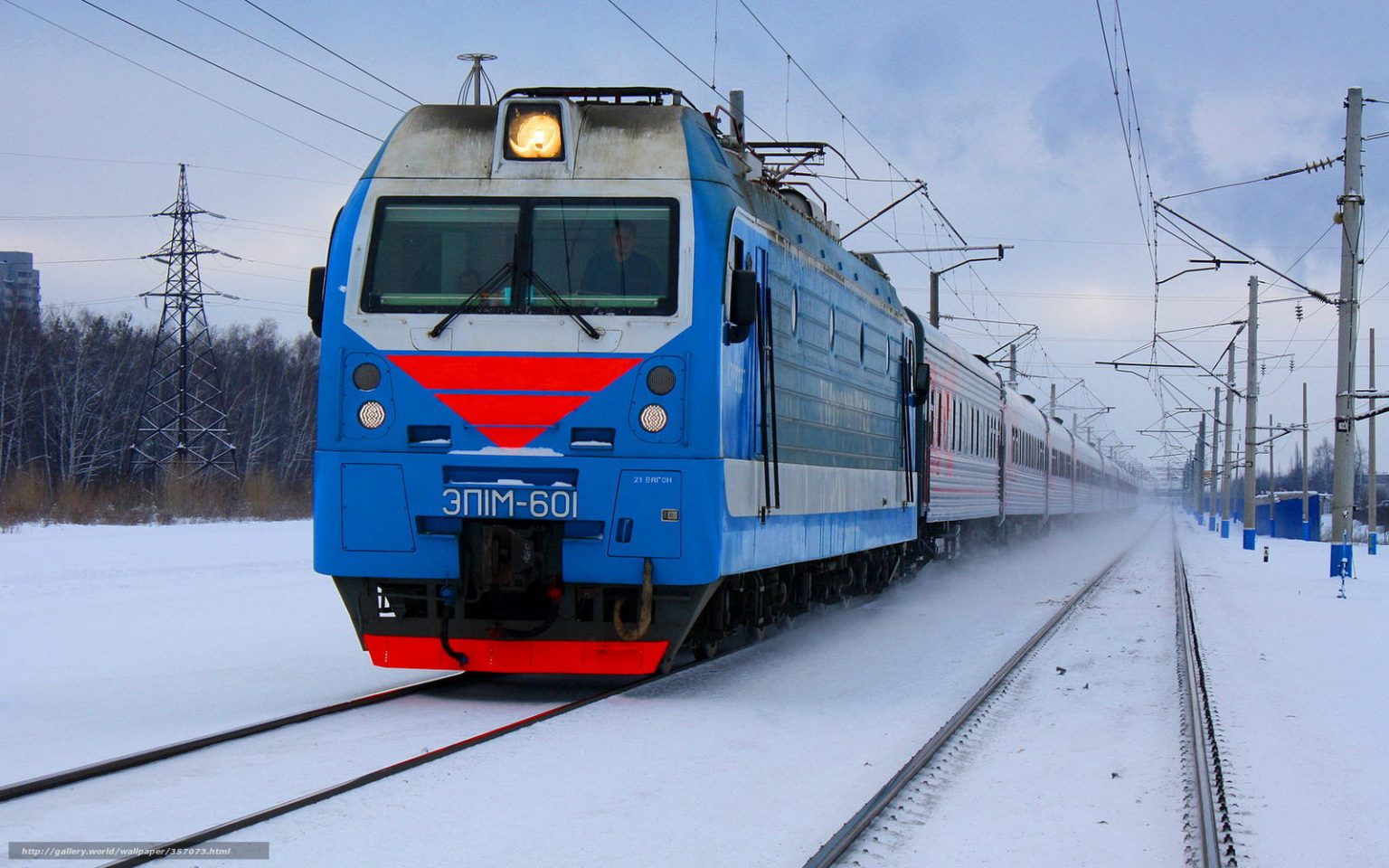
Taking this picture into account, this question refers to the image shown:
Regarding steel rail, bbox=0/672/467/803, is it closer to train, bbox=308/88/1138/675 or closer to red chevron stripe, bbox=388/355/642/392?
train, bbox=308/88/1138/675

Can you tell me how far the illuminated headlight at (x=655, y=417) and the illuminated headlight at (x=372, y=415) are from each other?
1589mm

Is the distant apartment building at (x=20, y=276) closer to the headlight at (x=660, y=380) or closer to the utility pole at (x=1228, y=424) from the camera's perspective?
the utility pole at (x=1228, y=424)

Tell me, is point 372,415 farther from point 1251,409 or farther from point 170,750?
point 1251,409

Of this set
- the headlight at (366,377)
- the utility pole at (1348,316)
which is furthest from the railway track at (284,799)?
the utility pole at (1348,316)

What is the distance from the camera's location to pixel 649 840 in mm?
5801

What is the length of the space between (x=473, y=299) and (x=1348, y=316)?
18.1 m

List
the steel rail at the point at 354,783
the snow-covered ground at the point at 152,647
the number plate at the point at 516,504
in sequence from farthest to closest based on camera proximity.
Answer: the number plate at the point at 516,504, the snow-covered ground at the point at 152,647, the steel rail at the point at 354,783

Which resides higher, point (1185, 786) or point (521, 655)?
point (521, 655)

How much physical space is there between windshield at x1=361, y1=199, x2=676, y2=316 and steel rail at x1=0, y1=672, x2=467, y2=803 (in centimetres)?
243

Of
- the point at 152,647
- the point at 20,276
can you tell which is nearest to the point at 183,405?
the point at 152,647

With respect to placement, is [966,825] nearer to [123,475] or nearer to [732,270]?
[732,270]

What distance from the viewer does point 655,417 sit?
888cm

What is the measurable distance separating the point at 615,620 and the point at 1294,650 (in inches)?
305

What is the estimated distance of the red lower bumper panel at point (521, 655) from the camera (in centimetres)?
909
